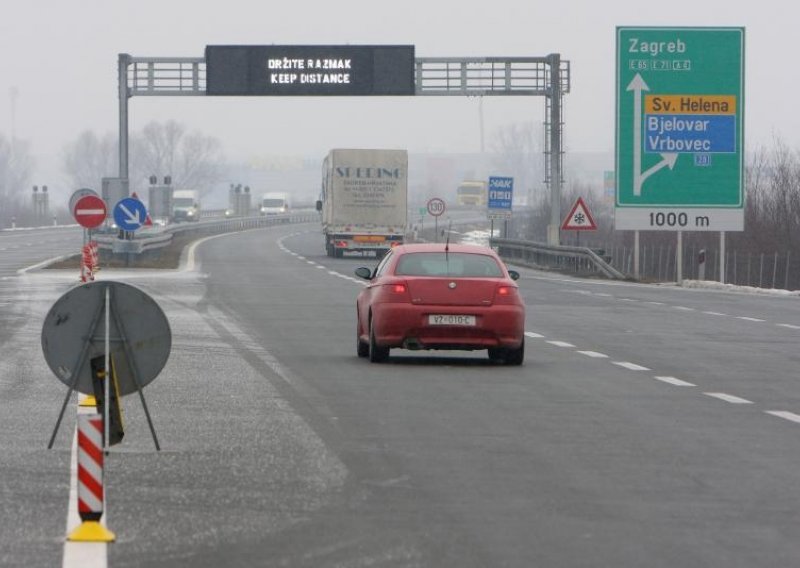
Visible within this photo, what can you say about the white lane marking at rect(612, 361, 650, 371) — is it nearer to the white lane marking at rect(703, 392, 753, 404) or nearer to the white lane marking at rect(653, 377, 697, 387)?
the white lane marking at rect(653, 377, 697, 387)

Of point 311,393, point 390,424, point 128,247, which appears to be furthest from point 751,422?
point 128,247

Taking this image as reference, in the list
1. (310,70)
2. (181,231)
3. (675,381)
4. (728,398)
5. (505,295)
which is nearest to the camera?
(728,398)

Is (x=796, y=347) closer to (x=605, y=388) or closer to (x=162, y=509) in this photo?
(x=605, y=388)

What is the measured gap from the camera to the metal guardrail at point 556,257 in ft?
170

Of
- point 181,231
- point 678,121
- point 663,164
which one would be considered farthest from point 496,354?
point 181,231

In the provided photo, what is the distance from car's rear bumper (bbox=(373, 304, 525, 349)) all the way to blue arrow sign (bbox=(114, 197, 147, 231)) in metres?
25.7

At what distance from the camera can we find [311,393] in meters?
16.0

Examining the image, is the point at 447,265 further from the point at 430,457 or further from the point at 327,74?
the point at 327,74

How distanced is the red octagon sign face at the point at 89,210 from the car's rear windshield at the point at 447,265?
1831 centimetres

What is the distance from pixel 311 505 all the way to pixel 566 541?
1.52 m

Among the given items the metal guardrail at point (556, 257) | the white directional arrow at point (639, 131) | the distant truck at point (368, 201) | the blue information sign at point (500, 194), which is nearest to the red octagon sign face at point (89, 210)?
the white directional arrow at point (639, 131)

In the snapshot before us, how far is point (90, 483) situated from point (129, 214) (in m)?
36.9

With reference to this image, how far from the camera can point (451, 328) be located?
19.6 m

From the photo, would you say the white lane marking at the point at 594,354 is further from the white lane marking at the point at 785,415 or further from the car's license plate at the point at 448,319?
the white lane marking at the point at 785,415
